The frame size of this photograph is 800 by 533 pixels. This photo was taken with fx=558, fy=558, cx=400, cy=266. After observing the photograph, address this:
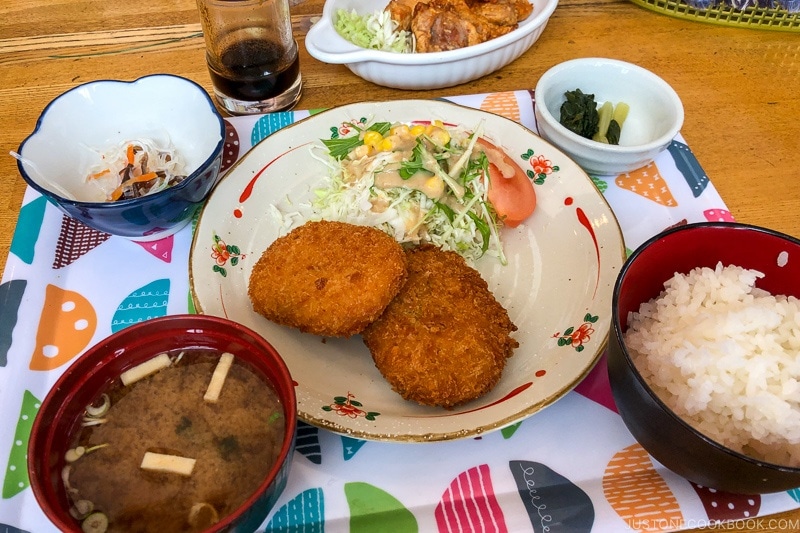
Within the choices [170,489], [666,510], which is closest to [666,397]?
[666,510]

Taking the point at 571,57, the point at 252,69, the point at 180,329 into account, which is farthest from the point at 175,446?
the point at 571,57

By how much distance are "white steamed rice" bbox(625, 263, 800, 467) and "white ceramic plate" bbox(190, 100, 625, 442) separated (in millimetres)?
176

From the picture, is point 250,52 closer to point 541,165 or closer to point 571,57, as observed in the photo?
point 541,165

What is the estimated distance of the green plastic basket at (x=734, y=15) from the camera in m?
2.78

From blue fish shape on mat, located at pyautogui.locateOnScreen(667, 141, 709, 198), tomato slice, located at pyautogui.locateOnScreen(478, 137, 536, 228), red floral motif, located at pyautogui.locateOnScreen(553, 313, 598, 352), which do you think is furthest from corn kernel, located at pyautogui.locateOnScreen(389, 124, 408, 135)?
blue fish shape on mat, located at pyautogui.locateOnScreen(667, 141, 709, 198)

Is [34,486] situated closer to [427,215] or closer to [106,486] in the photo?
[106,486]

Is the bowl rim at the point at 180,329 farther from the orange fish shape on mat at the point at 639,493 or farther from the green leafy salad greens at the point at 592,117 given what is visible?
the green leafy salad greens at the point at 592,117

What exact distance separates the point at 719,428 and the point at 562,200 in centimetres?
90

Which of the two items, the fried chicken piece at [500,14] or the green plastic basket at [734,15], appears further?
the green plastic basket at [734,15]

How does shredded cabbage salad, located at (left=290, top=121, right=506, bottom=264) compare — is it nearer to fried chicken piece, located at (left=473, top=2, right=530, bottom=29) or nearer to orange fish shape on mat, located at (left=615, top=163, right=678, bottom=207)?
orange fish shape on mat, located at (left=615, top=163, right=678, bottom=207)

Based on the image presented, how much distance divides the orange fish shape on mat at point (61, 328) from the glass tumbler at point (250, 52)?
106 centimetres

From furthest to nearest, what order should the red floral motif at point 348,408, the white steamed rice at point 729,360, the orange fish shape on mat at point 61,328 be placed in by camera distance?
1. the orange fish shape on mat at point 61,328
2. the red floral motif at point 348,408
3. the white steamed rice at point 729,360

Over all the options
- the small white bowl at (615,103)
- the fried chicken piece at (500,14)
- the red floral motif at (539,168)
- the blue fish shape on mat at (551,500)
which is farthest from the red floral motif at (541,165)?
the blue fish shape on mat at (551,500)

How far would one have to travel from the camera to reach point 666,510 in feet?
4.36
